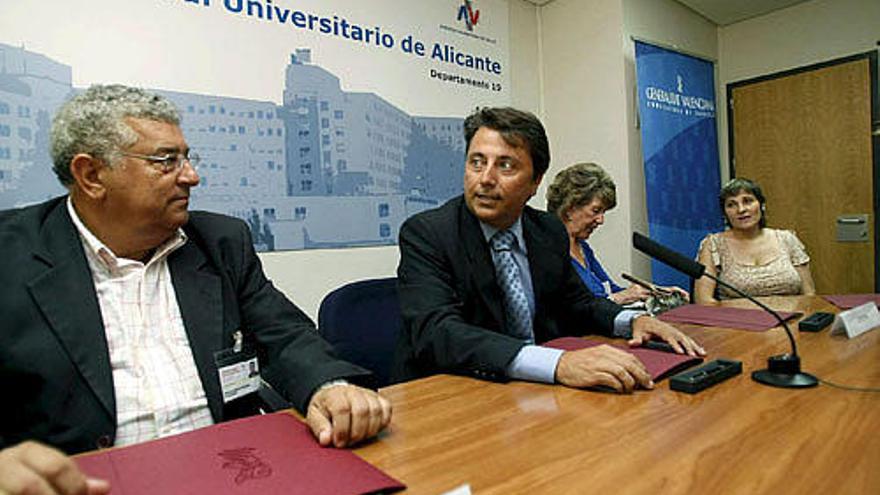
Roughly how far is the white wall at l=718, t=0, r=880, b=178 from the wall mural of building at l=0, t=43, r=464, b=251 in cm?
279

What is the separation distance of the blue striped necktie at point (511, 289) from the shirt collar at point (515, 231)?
0.05 feet

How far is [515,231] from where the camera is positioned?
1738mm

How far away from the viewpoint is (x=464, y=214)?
5.51 ft

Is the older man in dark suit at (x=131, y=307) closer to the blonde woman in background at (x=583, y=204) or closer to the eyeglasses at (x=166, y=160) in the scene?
the eyeglasses at (x=166, y=160)

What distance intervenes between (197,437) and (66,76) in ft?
6.28

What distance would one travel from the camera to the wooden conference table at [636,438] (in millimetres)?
726

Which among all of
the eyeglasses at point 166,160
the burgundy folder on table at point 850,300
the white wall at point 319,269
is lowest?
the burgundy folder on table at point 850,300

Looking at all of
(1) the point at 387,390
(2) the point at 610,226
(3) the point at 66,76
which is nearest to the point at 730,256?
(2) the point at 610,226

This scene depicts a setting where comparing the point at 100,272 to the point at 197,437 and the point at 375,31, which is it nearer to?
the point at 197,437

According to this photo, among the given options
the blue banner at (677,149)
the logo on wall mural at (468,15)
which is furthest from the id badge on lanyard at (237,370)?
the blue banner at (677,149)

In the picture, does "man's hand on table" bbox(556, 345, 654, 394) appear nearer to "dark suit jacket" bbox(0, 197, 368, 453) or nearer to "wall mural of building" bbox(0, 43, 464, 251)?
"dark suit jacket" bbox(0, 197, 368, 453)

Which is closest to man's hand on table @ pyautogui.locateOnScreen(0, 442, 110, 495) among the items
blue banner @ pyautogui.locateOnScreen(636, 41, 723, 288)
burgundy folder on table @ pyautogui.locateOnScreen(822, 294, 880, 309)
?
burgundy folder on table @ pyautogui.locateOnScreen(822, 294, 880, 309)

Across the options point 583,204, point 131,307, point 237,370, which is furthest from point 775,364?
point 583,204

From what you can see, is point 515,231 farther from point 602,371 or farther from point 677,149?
point 677,149
